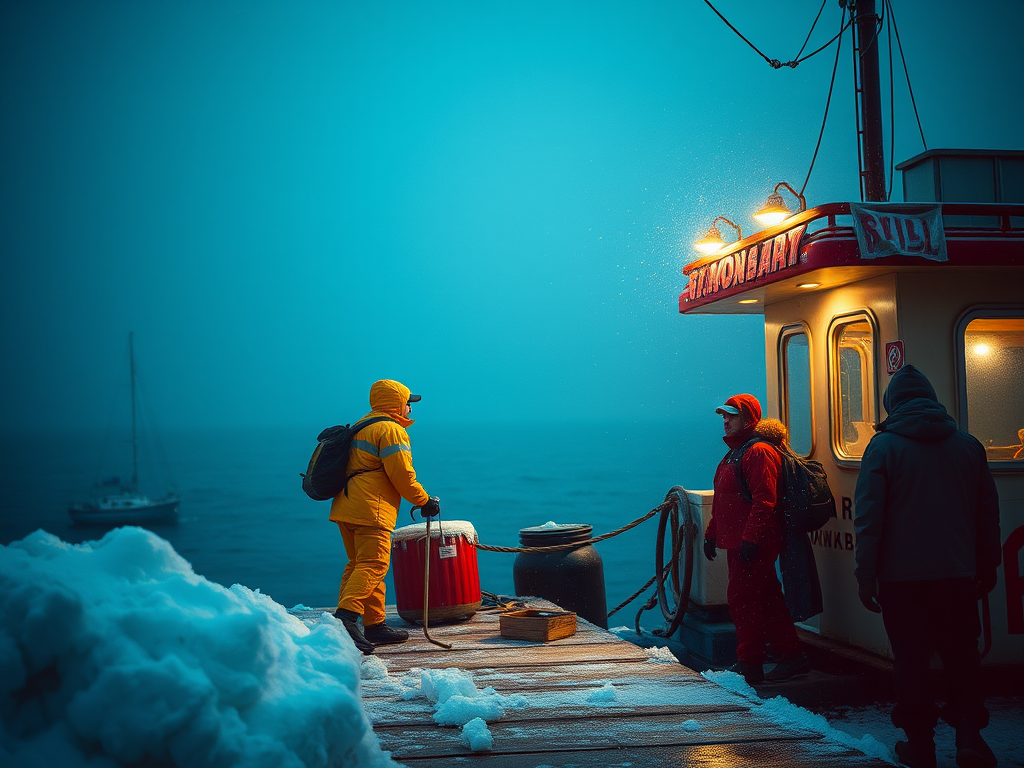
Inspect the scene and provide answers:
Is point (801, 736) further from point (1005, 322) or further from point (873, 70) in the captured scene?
point (873, 70)

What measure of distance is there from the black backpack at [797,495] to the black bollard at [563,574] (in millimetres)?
2283

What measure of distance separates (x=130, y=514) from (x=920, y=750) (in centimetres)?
7059

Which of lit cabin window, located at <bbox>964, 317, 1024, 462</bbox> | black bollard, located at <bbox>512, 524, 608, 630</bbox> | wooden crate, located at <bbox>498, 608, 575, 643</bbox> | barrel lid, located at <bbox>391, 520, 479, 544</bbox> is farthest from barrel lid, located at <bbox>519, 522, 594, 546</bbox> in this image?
lit cabin window, located at <bbox>964, 317, 1024, 462</bbox>

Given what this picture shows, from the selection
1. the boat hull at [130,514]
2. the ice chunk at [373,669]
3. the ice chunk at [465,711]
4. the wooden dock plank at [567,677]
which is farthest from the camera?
the boat hull at [130,514]

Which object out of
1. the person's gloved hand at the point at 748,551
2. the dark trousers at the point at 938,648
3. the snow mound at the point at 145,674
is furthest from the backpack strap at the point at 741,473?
the snow mound at the point at 145,674

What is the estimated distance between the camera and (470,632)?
6273 mm

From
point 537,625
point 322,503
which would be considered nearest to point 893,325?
point 537,625

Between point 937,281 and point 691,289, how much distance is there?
249 cm

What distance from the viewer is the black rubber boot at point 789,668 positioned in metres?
5.78

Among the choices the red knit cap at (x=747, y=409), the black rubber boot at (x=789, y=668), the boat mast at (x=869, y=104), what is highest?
the boat mast at (x=869, y=104)

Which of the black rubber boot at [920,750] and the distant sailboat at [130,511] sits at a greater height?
the black rubber boot at [920,750]

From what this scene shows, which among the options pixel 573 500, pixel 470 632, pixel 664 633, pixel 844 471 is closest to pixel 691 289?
pixel 844 471

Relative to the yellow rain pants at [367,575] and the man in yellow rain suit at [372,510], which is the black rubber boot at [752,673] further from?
the yellow rain pants at [367,575]

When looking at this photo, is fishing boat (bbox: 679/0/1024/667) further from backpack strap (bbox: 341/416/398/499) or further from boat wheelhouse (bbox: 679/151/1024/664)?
backpack strap (bbox: 341/416/398/499)
